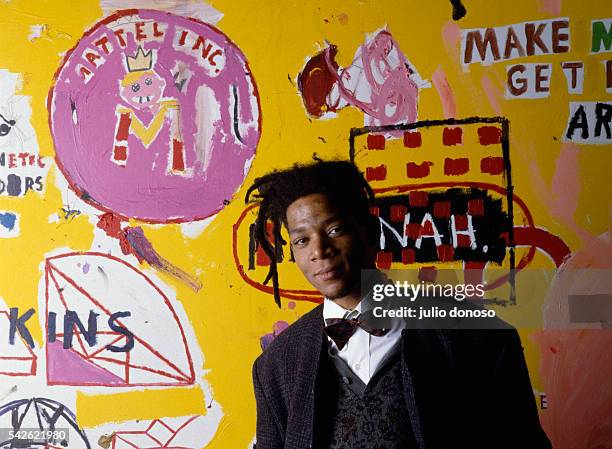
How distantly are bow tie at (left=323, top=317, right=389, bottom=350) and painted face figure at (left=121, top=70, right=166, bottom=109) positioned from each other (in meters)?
0.91

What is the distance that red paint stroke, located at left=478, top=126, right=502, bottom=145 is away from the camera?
67.1 inches

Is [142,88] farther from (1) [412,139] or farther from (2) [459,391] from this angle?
(2) [459,391]

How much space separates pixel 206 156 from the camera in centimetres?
181

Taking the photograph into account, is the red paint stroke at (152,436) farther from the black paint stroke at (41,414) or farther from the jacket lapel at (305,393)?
the jacket lapel at (305,393)

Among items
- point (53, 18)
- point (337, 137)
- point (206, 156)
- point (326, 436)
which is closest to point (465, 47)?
point (337, 137)

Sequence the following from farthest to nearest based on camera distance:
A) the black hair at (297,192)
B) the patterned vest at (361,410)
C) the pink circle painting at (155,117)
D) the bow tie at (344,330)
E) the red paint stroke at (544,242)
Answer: the pink circle painting at (155,117), the red paint stroke at (544,242), the black hair at (297,192), the bow tie at (344,330), the patterned vest at (361,410)

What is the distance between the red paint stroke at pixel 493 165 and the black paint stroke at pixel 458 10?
0.41m

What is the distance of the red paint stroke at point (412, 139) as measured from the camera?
1731 mm

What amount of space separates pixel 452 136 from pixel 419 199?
0.20 metres

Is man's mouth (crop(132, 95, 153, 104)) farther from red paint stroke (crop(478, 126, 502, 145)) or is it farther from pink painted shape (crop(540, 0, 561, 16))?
pink painted shape (crop(540, 0, 561, 16))

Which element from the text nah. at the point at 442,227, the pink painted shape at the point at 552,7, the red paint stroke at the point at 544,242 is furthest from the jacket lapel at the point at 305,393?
the pink painted shape at the point at 552,7

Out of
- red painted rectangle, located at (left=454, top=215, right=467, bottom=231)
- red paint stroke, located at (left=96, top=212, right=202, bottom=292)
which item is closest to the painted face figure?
red paint stroke, located at (left=96, top=212, right=202, bottom=292)

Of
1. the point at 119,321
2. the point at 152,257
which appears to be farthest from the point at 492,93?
the point at 119,321

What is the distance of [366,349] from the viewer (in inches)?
51.9
